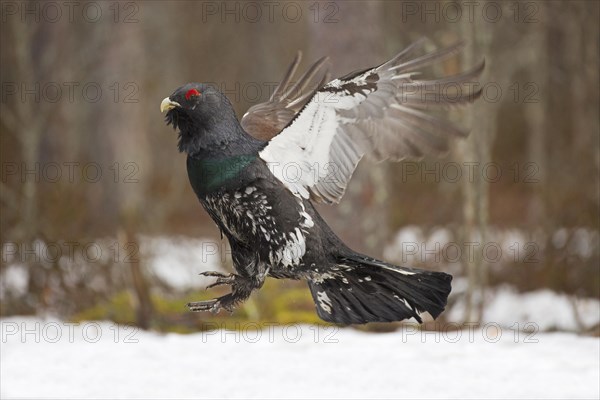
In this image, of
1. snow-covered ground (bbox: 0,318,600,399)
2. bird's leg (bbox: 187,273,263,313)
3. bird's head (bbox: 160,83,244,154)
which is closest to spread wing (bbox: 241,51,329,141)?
bird's head (bbox: 160,83,244,154)

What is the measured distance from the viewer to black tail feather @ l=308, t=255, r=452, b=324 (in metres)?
3.47

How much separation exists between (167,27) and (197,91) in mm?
15737

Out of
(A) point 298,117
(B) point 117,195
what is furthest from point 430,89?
(B) point 117,195

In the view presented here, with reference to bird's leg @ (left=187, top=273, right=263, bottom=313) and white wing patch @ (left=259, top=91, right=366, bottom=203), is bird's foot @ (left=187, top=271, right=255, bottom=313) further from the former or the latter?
white wing patch @ (left=259, top=91, right=366, bottom=203)

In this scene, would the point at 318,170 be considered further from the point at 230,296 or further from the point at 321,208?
the point at 321,208

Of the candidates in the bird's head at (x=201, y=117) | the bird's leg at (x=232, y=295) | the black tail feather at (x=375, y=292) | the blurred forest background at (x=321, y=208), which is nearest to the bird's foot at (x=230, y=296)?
the bird's leg at (x=232, y=295)

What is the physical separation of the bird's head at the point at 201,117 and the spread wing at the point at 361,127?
0.23m

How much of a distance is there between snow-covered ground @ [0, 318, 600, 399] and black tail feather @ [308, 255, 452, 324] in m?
0.76

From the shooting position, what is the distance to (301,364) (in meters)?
4.78

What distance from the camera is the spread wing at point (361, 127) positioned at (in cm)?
345

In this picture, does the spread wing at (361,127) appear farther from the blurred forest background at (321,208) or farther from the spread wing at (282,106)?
the blurred forest background at (321,208)

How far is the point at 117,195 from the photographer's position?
419 inches

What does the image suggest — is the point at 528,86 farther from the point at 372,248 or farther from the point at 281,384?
the point at 281,384

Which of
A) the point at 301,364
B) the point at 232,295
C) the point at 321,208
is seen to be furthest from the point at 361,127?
the point at 321,208
